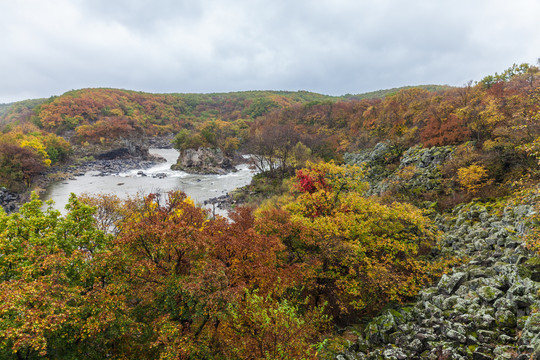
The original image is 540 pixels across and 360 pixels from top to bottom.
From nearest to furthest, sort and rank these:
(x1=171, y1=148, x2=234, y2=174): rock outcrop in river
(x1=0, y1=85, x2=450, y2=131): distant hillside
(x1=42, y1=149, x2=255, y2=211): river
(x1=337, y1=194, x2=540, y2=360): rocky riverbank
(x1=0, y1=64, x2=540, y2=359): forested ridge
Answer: (x1=0, y1=64, x2=540, y2=359): forested ridge < (x1=337, y1=194, x2=540, y2=360): rocky riverbank < (x1=42, y1=149, x2=255, y2=211): river < (x1=171, y1=148, x2=234, y2=174): rock outcrop in river < (x1=0, y1=85, x2=450, y2=131): distant hillside

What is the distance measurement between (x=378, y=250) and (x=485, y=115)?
59.4ft

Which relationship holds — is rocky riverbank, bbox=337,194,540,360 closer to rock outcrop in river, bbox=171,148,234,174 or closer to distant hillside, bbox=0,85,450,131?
rock outcrop in river, bbox=171,148,234,174

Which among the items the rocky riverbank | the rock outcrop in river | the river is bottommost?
the rocky riverbank

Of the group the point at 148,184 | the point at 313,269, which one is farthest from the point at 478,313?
the point at 148,184

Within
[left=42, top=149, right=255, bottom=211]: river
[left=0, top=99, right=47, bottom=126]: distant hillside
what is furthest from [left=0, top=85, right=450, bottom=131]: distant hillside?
[left=42, top=149, right=255, bottom=211]: river

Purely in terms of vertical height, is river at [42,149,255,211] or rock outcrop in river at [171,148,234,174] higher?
rock outcrop in river at [171,148,234,174]

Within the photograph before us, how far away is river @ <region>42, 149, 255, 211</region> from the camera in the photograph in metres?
46.8

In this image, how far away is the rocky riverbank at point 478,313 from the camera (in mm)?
9164

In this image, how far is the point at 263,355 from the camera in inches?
343

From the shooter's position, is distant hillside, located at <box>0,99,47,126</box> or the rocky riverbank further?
distant hillside, located at <box>0,99,47,126</box>

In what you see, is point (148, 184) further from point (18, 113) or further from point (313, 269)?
point (18, 113)

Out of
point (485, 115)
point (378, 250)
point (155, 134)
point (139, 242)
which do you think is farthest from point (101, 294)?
point (155, 134)

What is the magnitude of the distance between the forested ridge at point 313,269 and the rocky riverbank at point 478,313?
59 mm

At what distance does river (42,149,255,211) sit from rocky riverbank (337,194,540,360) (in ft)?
118
